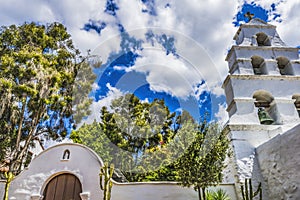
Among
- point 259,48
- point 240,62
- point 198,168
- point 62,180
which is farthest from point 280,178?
point 62,180

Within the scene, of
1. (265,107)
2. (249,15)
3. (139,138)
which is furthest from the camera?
(139,138)

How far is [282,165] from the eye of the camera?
5.72m

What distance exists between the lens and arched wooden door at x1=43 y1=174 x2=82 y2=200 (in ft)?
20.8

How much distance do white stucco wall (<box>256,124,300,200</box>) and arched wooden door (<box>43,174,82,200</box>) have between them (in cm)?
547

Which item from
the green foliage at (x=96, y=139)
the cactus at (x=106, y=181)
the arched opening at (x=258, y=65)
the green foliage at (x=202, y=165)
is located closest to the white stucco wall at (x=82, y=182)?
the green foliage at (x=202, y=165)

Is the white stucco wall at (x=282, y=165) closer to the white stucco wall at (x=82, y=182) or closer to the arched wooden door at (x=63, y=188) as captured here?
the white stucco wall at (x=82, y=182)

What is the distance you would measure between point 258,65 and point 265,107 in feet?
6.28

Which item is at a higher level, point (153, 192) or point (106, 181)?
point (106, 181)

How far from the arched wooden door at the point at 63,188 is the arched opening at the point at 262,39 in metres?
9.07

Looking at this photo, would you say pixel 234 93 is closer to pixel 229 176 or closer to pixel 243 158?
pixel 243 158

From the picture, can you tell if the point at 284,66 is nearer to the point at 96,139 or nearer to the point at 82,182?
the point at 82,182

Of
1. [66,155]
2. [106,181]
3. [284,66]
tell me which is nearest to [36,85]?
[66,155]

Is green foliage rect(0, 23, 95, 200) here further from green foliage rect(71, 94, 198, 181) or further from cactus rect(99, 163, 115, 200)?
cactus rect(99, 163, 115, 200)

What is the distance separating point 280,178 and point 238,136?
171 cm
